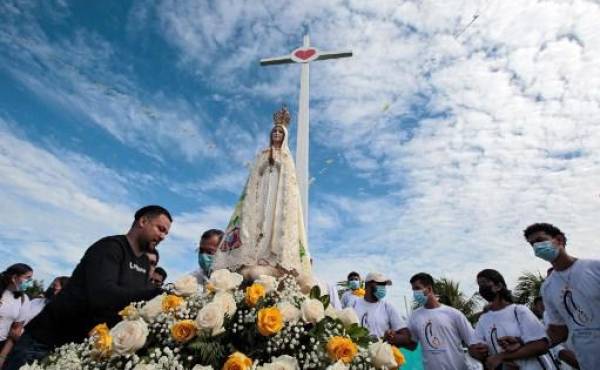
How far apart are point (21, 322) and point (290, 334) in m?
6.13

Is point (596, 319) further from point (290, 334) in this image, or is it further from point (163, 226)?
point (163, 226)

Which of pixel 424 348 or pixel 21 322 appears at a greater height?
pixel 21 322

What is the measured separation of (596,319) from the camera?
3.70 m

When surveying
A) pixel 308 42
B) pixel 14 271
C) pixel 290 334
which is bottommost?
pixel 290 334

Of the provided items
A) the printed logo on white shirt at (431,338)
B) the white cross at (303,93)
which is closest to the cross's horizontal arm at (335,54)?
the white cross at (303,93)

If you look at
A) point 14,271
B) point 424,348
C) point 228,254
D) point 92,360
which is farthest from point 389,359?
point 14,271

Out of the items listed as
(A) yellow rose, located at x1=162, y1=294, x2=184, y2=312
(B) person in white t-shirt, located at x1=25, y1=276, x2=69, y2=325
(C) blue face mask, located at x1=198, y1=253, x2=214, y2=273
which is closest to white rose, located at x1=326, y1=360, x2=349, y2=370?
(A) yellow rose, located at x1=162, y1=294, x2=184, y2=312

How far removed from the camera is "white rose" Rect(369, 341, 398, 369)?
62.2 inches

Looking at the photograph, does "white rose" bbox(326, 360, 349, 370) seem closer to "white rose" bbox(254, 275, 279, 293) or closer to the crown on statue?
"white rose" bbox(254, 275, 279, 293)

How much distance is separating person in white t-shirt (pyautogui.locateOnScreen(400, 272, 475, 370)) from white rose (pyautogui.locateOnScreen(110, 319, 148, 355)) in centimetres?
381

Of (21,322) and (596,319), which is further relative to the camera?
(21,322)

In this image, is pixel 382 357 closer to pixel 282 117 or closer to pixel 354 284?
pixel 282 117

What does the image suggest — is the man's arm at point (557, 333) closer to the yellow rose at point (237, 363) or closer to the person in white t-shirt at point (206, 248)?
the person in white t-shirt at point (206, 248)

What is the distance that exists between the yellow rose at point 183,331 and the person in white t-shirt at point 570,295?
3.72 metres
